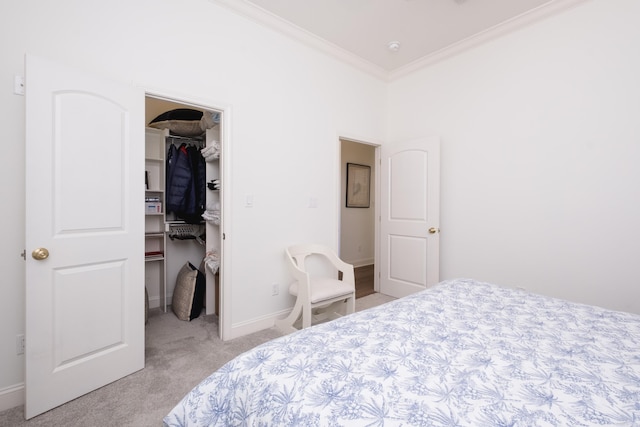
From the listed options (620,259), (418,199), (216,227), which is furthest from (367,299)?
(620,259)

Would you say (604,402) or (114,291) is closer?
(604,402)

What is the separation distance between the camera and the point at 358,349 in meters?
1.01

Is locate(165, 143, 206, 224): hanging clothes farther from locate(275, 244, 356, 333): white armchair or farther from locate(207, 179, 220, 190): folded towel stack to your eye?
locate(275, 244, 356, 333): white armchair

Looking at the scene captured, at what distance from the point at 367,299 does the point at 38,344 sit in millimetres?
2910

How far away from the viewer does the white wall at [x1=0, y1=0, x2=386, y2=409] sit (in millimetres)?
1631

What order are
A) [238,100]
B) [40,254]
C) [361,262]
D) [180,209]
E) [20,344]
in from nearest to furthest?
[40,254]
[20,344]
[238,100]
[180,209]
[361,262]

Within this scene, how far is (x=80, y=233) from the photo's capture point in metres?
1.70

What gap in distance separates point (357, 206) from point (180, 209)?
3.09m

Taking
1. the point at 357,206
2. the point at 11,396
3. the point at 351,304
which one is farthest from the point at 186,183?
the point at 357,206

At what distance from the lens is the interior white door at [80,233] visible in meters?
1.55

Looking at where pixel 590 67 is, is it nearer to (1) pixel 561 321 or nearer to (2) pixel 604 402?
(1) pixel 561 321

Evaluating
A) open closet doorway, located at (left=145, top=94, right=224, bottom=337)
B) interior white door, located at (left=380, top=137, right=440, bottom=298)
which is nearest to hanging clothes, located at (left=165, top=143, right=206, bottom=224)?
open closet doorway, located at (left=145, top=94, right=224, bottom=337)

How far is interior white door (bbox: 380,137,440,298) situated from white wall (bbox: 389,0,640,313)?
0.17 m

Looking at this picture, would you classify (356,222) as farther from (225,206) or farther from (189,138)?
(225,206)
